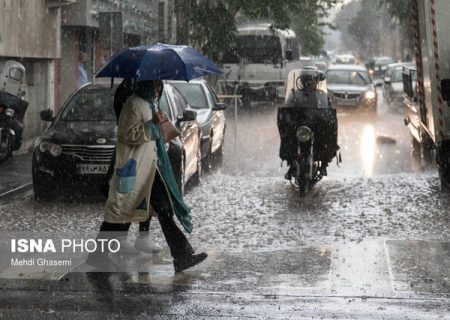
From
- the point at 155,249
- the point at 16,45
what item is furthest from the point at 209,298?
the point at 16,45

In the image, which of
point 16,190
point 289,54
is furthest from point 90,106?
point 289,54

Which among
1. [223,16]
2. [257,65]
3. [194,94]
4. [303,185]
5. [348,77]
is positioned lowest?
[303,185]

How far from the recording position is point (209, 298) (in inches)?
287

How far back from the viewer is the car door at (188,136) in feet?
45.1

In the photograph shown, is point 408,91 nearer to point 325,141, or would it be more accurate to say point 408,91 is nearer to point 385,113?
point 325,141

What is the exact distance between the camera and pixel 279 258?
8.98m

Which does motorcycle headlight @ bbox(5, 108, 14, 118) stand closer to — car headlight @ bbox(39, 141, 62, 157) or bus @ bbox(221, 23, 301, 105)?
car headlight @ bbox(39, 141, 62, 157)

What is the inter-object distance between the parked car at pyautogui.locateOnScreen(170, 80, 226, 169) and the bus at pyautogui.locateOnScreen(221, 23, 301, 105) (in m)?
15.9

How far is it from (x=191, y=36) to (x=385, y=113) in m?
7.08

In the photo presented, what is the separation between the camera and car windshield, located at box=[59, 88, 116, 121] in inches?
529

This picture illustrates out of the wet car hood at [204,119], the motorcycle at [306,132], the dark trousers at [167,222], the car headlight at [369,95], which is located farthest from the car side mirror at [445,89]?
the car headlight at [369,95]

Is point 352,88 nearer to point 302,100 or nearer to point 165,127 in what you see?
point 302,100

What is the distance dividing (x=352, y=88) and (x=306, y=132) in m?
19.1

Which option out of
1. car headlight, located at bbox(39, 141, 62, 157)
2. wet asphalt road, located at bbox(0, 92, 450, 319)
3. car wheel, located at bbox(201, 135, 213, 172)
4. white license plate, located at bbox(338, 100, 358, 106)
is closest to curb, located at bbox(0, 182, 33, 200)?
wet asphalt road, located at bbox(0, 92, 450, 319)
